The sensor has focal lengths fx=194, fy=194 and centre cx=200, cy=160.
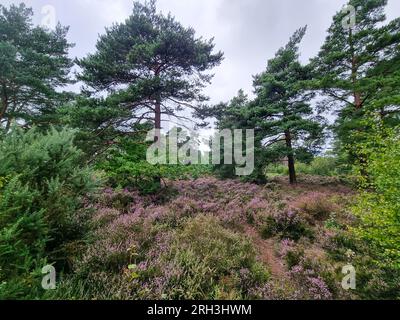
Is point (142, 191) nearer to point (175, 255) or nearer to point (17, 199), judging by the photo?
point (175, 255)

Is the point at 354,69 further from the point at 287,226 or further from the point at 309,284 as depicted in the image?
the point at 309,284

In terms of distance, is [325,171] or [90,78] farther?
[325,171]

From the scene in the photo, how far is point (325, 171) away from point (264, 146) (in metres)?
11.7

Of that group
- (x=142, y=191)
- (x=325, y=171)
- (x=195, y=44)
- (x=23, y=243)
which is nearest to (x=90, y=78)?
(x=195, y=44)

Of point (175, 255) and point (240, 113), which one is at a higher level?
A: point (240, 113)

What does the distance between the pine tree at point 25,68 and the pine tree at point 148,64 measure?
553 cm

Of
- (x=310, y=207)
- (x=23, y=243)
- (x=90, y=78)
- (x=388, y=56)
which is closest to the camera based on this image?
(x=23, y=243)

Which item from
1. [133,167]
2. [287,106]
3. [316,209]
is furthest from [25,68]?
[316,209]

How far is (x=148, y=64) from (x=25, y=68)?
28.9 feet

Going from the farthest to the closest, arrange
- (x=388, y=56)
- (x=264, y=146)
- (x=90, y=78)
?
(x=264, y=146), (x=388, y=56), (x=90, y=78)

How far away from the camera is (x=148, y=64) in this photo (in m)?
10.5

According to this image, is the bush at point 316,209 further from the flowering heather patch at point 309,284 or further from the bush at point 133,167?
the bush at point 133,167

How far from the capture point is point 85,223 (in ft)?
14.2

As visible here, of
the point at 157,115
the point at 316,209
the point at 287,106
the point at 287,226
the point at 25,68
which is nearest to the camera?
the point at 287,226
